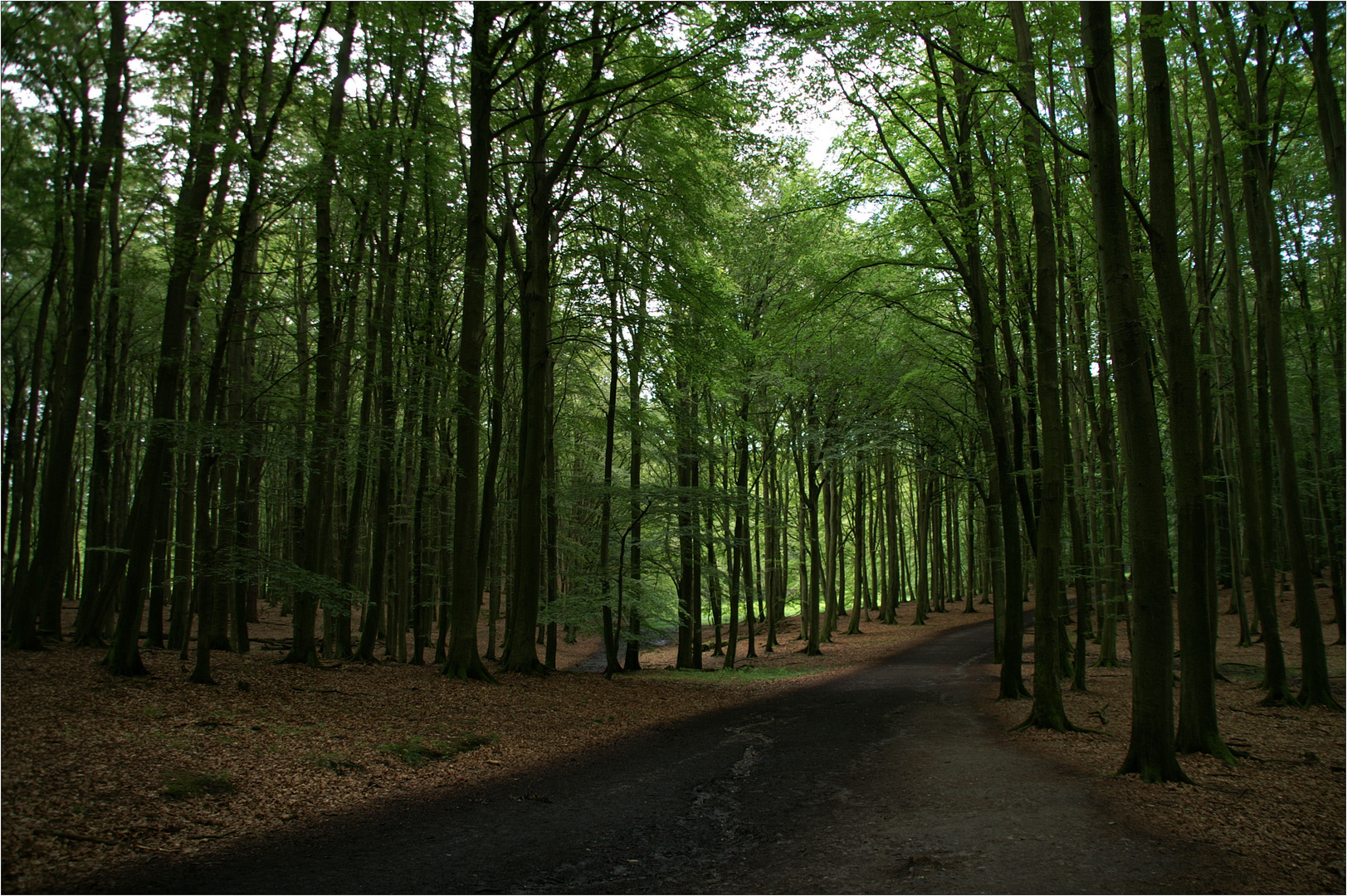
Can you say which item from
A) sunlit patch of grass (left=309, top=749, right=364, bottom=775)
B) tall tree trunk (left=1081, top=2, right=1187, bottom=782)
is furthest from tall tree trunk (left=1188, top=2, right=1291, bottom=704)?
sunlit patch of grass (left=309, top=749, right=364, bottom=775)

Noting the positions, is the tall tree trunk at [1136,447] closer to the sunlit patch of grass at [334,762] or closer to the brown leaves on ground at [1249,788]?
the brown leaves on ground at [1249,788]

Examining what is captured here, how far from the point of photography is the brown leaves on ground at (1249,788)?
4.32m

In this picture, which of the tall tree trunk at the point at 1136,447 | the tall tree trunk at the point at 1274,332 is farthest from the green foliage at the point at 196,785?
the tall tree trunk at the point at 1274,332

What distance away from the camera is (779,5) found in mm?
10156

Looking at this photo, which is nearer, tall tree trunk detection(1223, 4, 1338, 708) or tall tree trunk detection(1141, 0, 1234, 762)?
tall tree trunk detection(1141, 0, 1234, 762)

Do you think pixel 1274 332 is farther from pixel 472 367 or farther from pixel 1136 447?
pixel 472 367

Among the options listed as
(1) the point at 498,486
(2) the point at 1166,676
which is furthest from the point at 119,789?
(1) the point at 498,486

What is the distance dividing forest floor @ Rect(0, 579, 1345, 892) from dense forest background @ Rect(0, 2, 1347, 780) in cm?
73

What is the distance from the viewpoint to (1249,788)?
5.86 metres

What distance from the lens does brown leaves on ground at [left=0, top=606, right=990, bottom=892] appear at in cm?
431

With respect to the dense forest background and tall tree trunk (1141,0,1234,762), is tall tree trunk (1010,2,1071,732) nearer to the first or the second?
the dense forest background

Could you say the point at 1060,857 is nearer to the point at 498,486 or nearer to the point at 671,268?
the point at 671,268

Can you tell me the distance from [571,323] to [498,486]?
27.6ft

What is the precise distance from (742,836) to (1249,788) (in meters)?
4.48
